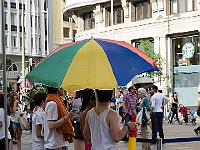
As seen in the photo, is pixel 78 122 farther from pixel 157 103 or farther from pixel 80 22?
pixel 80 22

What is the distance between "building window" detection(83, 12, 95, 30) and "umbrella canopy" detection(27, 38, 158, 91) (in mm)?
42505

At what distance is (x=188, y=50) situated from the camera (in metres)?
39.6

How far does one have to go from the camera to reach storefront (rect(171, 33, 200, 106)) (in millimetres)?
38688

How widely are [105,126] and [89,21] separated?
43990 mm

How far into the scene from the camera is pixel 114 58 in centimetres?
625

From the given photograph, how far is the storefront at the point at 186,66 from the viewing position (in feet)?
127

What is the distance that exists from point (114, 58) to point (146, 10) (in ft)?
122

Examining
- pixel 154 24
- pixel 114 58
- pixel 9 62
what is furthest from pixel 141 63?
pixel 9 62

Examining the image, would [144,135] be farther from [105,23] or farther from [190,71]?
[105,23]

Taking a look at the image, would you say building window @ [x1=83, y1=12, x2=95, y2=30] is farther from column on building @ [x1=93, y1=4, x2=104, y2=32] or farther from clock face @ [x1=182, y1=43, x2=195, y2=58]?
clock face @ [x1=182, y1=43, x2=195, y2=58]

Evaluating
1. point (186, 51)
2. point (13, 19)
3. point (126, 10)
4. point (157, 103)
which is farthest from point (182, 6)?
point (13, 19)

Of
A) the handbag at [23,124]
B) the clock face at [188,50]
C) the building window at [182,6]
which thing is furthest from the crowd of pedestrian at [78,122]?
the clock face at [188,50]

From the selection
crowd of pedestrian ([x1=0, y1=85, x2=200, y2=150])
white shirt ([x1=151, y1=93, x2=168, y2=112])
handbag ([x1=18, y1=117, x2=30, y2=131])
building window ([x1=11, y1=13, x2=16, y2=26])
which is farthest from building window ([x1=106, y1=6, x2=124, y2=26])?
crowd of pedestrian ([x1=0, y1=85, x2=200, y2=150])

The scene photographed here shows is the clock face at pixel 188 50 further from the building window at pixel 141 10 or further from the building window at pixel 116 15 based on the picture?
the building window at pixel 116 15
